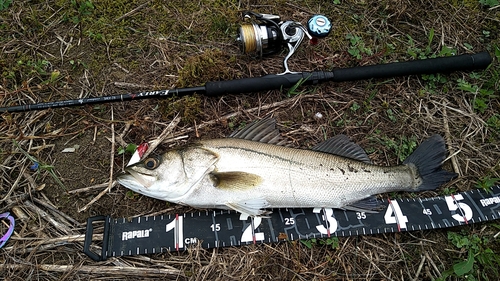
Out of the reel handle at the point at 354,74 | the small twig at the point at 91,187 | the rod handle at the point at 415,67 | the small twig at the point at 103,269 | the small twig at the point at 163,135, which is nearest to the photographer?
the small twig at the point at 103,269

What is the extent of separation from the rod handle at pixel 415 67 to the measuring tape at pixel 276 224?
1.33m

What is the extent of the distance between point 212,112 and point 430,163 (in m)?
2.17

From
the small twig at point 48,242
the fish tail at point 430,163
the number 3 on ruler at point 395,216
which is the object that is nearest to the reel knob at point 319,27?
the fish tail at point 430,163

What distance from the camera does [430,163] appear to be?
3.33 metres

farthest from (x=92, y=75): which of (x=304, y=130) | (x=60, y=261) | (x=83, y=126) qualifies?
(x=304, y=130)

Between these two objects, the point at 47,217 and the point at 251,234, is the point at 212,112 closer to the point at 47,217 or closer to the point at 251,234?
the point at 251,234

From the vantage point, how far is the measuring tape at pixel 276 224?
3.16 m

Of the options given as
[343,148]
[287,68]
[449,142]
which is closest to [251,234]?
[343,148]

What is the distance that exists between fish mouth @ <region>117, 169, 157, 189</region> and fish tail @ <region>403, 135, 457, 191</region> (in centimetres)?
235

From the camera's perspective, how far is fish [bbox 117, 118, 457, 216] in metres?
3.12

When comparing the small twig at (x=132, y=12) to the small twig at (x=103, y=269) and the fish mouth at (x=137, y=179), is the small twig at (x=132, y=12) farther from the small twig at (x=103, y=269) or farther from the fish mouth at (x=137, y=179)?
the small twig at (x=103, y=269)

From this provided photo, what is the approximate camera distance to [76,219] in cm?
332

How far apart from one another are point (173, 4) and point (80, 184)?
236 cm

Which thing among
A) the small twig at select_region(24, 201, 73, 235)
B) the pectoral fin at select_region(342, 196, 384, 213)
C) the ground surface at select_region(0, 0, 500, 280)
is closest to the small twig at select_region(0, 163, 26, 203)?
the ground surface at select_region(0, 0, 500, 280)
